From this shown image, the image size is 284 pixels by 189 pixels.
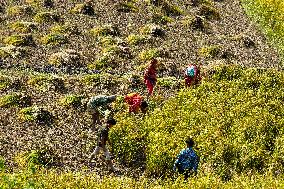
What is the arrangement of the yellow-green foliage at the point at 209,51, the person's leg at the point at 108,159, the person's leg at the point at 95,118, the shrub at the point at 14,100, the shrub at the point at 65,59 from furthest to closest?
the yellow-green foliage at the point at 209,51 < the shrub at the point at 65,59 < the shrub at the point at 14,100 < the person's leg at the point at 95,118 < the person's leg at the point at 108,159

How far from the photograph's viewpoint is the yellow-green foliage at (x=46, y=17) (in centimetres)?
3747

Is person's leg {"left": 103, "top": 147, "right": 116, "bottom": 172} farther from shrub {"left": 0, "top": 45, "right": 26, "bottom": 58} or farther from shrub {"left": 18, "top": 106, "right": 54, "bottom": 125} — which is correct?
shrub {"left": 0, "top": 45, "right": 26, "bottom": 58}

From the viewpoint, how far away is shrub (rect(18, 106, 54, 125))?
83.6 ft

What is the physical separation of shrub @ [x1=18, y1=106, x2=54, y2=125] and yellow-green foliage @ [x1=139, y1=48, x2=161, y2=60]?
8.94 m

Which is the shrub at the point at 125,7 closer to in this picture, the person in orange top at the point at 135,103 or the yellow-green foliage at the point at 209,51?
the yellow-green foliage at the point at 209,51

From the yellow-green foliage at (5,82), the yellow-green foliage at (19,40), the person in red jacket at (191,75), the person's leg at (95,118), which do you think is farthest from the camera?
the yellow-green foliage at (19,40)

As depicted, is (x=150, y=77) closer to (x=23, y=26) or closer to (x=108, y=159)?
(x=108, y=159)

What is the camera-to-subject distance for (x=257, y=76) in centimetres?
2864

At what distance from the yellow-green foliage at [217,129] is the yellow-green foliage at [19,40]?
11336 mm

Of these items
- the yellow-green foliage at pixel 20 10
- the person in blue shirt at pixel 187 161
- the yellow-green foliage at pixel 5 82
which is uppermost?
the person in blue shirt at pixel 187 161

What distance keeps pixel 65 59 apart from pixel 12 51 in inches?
120

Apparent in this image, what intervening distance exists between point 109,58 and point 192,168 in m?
13.8

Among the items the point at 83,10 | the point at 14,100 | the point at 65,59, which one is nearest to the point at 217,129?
the point at 14,100

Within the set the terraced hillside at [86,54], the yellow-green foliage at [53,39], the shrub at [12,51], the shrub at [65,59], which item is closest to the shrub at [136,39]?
the terraced hillside at [86,54]
